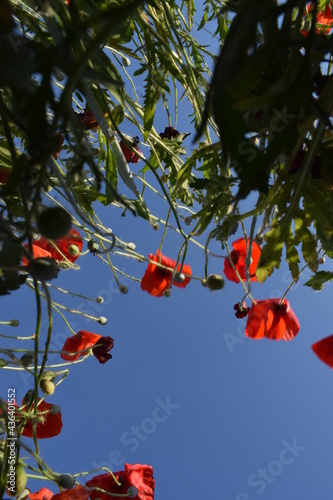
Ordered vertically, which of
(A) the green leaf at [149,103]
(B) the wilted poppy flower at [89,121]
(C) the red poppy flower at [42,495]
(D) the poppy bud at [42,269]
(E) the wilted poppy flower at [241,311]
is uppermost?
(B) the wilted poppy flower at [89,121]

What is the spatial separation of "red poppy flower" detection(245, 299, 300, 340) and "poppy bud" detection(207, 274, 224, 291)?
21 cm

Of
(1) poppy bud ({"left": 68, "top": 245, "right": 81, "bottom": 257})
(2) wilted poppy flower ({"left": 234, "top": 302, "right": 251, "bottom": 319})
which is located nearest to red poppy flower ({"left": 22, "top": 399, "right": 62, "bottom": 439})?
(1) poppy bud ({"left": 68, "top": 245, "right": 81, "bottom": 257})

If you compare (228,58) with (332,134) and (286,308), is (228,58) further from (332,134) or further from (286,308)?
(286,308)

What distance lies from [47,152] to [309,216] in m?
0.61

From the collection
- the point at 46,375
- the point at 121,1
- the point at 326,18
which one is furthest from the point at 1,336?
the point at 326,18

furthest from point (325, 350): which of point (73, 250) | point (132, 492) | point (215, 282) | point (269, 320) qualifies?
point (73, 250)

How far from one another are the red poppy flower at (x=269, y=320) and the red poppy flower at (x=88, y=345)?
1.20ft

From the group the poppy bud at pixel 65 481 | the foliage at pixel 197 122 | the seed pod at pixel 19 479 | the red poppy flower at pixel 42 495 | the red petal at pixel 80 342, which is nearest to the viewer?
the foliage at pixel 197 122

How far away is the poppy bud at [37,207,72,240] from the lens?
464 millimetres

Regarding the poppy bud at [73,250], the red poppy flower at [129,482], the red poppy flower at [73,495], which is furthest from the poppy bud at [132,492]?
the poppy bud at [73,250]

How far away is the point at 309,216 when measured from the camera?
862mm

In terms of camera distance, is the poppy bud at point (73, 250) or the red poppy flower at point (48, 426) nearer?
the red poppy flower at point (48, 426)

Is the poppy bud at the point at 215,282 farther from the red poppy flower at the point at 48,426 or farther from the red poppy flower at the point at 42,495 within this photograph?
the red poppy flower at the point at 42,495

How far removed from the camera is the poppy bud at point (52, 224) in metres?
0.46
